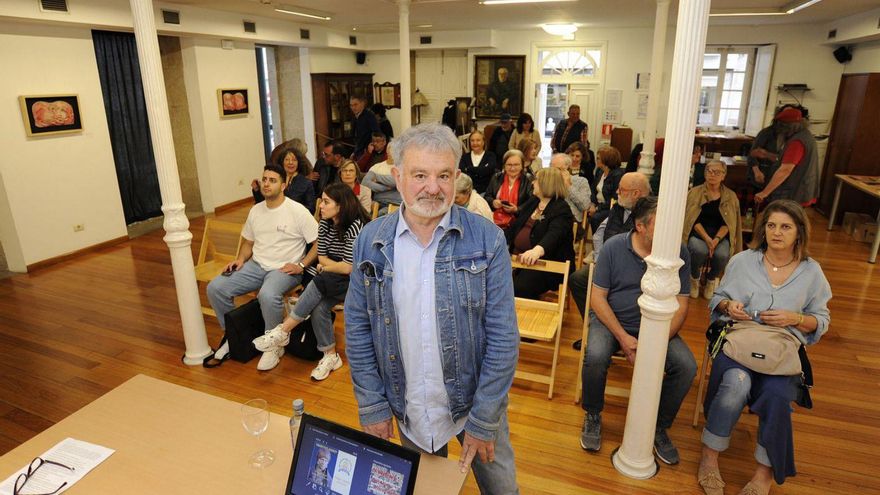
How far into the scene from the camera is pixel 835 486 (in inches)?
108

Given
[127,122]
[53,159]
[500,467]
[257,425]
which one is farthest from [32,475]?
[127,122]

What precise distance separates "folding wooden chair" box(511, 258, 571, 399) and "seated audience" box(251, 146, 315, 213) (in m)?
2.49

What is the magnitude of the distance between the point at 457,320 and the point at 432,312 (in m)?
0.09

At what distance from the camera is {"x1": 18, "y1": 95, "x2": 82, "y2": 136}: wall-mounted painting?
5.88m

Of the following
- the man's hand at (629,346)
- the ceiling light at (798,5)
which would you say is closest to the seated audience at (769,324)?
the man's hand at (629,346)

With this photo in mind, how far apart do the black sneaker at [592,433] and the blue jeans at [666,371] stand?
0.05 m

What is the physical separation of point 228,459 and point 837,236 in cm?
819

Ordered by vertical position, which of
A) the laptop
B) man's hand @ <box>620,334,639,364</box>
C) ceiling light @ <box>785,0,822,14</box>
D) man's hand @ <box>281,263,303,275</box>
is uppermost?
ceiling light @ <box>785,0,822,14</box>

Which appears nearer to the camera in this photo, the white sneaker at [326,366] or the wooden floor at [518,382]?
the wooden floor at [518,382]

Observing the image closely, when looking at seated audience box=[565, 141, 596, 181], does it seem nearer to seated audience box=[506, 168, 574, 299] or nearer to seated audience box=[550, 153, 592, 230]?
seated audience box=[550, 153, 592, 230]

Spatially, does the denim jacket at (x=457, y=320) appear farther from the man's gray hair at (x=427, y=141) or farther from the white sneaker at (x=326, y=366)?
the white sneaker at (x=326, y=366)

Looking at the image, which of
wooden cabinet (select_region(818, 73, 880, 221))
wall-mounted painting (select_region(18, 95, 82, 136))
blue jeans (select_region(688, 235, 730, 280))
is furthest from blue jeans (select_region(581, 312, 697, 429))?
wooden cabinet (select_region(818, 73, 880, 221))

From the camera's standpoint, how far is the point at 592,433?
120 inches

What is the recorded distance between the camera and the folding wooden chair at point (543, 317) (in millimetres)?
3418
